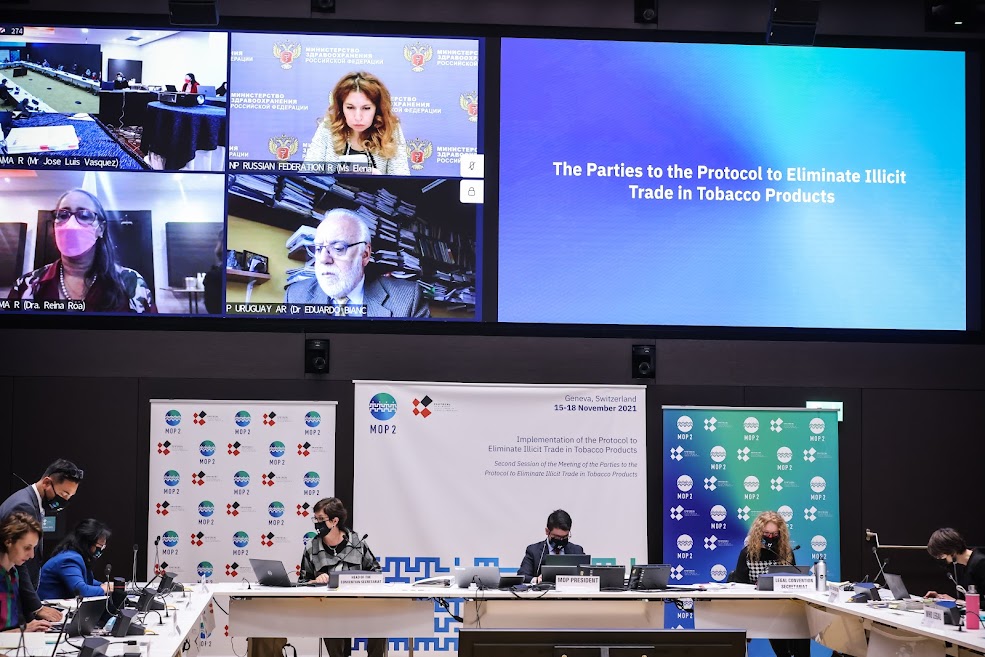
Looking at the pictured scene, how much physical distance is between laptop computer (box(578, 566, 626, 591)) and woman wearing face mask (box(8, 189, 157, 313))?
3896mm

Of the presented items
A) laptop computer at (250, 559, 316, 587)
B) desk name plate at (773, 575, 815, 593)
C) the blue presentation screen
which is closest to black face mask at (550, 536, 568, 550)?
desk name plate at (773, 575, 815, 593)

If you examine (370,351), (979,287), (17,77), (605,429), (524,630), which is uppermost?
(17,77)

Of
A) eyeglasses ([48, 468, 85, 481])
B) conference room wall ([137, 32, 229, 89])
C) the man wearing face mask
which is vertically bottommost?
the man wearing face mask

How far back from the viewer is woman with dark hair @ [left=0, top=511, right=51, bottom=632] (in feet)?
16.8

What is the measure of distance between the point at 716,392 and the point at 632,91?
8.14 feet

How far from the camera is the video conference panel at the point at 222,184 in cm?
866

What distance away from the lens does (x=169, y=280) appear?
869cm

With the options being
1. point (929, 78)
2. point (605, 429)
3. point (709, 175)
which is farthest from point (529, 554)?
point (929, 78)

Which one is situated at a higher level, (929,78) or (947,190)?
(929,78)

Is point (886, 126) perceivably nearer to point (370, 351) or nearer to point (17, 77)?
point (370, 351)

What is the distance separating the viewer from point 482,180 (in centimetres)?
892

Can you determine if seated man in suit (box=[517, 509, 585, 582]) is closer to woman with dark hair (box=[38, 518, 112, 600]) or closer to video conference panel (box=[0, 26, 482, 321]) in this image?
video conference panel (box=[0, 26, 482, 321])

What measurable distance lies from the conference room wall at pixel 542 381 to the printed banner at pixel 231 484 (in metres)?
0.17

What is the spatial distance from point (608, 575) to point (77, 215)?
4800 mm
